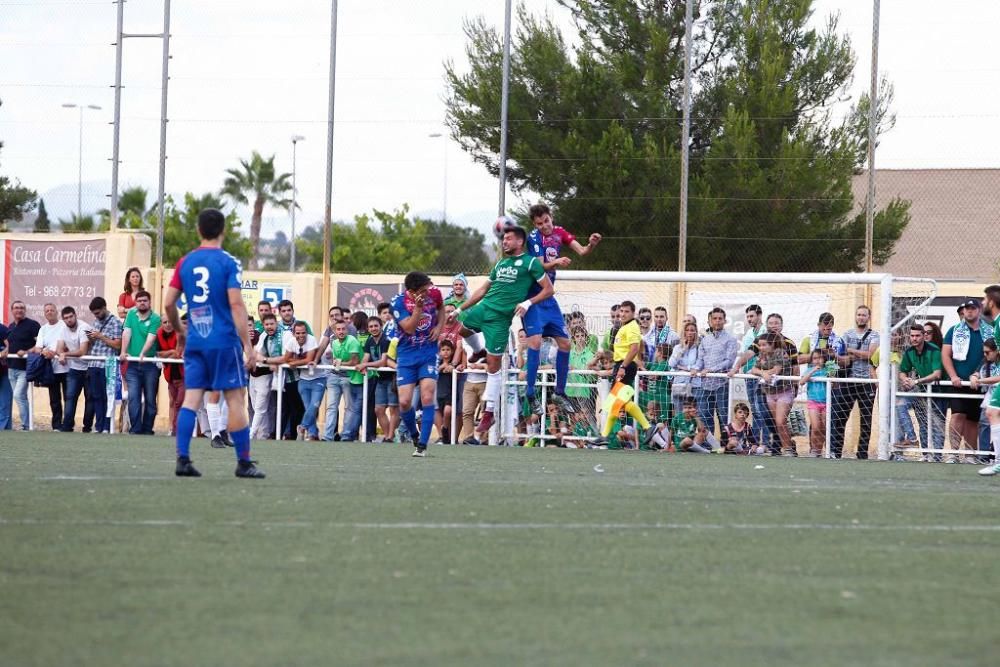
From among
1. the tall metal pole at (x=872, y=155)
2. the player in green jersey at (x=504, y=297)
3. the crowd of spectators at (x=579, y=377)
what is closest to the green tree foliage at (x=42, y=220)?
the crowd of spectators at (x=579, y=377)

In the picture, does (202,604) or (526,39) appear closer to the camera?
(202,604)

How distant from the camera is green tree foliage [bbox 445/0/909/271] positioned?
24.2 m

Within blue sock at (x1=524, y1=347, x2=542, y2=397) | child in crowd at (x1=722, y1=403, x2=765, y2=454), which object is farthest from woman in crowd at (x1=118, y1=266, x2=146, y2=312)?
child in crowd at (x1=722, y1=403, x2=765, y2=454)

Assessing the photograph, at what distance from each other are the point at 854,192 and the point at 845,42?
3867 millimetres

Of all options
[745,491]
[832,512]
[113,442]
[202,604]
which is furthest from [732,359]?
[202,604]

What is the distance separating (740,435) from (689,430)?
62 centimetres

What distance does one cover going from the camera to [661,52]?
28.2m

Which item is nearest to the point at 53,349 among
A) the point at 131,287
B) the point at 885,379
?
the point at 131,287

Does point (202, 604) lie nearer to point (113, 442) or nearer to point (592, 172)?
point (113, 442)

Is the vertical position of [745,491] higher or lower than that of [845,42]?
lower

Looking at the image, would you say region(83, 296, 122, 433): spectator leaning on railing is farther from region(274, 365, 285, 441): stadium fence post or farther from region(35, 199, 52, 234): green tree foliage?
region(35, 199, 52, 234): green tree foliage

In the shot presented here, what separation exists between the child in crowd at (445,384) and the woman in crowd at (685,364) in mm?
2995

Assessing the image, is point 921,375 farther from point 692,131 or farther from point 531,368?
point 692,131

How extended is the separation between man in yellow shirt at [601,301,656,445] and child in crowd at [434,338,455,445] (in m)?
2.34
